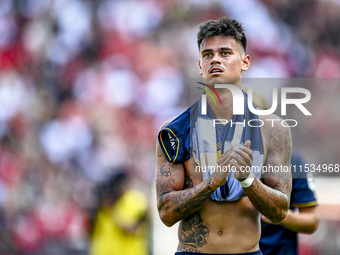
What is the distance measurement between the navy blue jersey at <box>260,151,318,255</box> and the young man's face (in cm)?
112

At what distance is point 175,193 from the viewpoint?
2408 millimetres

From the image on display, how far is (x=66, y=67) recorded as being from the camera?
10391 mm

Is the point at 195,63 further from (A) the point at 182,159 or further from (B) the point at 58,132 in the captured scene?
(A) the point at 182,159

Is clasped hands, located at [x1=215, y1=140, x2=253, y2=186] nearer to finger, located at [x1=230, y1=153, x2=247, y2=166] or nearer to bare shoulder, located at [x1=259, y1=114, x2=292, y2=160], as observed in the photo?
finger, located at [x1=230, y1=153, x2=247, y2=166]

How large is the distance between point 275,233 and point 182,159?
1.30 metres

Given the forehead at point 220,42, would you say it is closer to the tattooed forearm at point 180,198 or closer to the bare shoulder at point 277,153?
the bare shoulder at point 277,153

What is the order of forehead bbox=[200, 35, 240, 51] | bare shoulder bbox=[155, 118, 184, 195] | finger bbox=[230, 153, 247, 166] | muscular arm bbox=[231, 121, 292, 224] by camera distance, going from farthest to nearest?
forehead bbox=[200, 35, 240, 51] → bare shoulder bbox=[155, 118, 184, 195] → muscular arm bbox=[231, 121, 292, 224] → finger bbox=[230, 153, 247, 166]

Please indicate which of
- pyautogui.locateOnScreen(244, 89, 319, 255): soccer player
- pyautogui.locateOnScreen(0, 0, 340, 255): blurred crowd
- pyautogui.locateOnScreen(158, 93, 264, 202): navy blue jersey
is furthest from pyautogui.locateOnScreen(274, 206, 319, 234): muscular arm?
pyautogui.locateOnScreen(0, 0, 340, 255): blurred crowd

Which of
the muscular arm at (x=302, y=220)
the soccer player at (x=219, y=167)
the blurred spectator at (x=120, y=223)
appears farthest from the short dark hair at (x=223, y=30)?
the blurred spectator at (x=120, y=223)

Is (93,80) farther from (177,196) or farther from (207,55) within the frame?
(177,196)

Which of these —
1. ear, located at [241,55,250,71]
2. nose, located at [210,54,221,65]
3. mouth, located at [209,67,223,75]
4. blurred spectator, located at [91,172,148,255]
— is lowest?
blurred spectator, located at [91,172,148,255]

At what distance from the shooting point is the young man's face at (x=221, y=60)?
2547 millimetres

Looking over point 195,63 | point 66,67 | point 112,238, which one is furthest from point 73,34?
point 112,238

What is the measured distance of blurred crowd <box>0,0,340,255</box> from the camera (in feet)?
28.8
